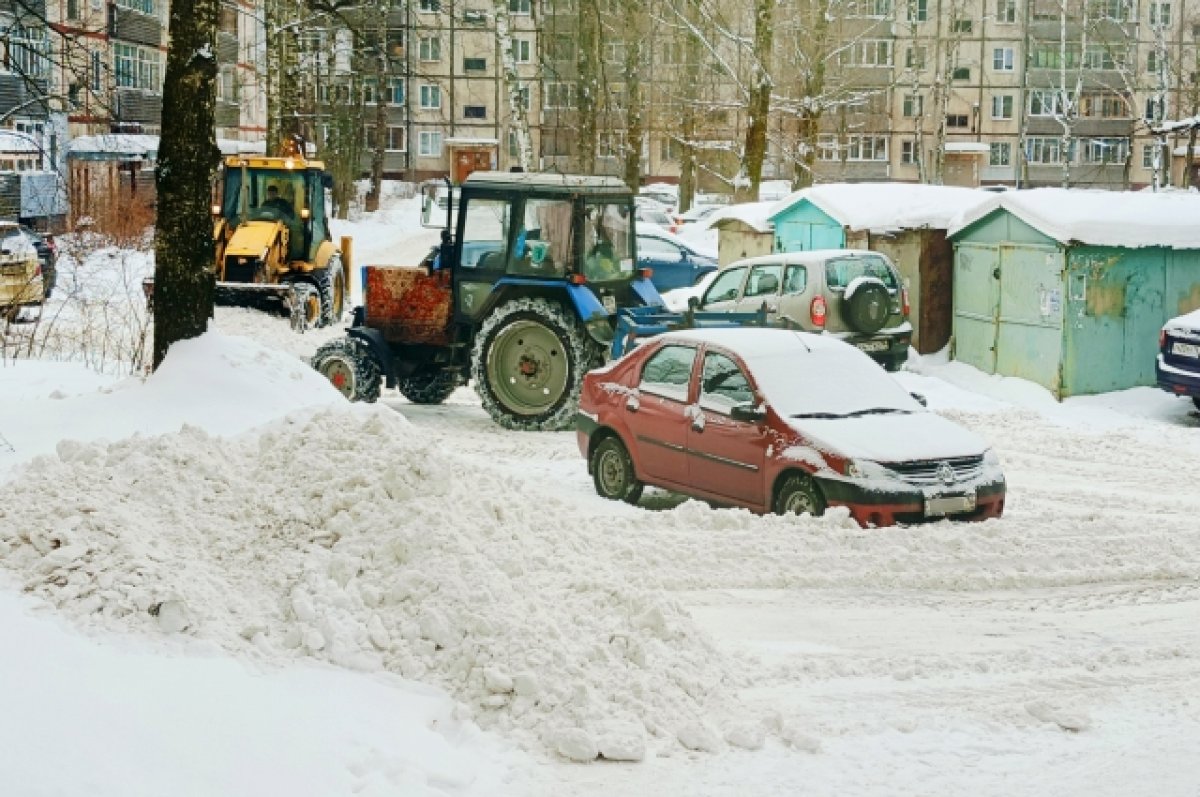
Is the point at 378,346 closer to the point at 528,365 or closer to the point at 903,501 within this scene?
the point at 528,365

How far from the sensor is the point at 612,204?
18.0 meters

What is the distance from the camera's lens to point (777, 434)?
12242 mm

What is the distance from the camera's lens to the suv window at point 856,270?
21.1m

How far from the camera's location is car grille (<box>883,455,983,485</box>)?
463 inches

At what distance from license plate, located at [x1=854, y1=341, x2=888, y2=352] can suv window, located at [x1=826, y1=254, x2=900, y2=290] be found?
0.83 m

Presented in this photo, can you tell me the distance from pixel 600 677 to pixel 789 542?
12.3ft

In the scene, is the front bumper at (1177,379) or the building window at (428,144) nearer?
the front bumper at (1177,379)

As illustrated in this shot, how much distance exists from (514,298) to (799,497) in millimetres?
6400

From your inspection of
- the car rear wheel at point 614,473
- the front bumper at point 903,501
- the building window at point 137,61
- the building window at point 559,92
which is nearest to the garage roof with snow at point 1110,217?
the building window at point 559,92

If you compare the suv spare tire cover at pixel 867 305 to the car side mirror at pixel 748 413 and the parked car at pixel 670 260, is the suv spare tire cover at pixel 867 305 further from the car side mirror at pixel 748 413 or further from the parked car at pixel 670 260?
the parked car at pixel 670 260

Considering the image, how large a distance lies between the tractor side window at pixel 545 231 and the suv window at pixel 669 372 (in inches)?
166

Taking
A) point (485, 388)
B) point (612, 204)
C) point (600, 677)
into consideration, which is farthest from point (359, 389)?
point (600, 677)

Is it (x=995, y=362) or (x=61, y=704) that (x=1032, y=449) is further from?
(x=61, y=704)

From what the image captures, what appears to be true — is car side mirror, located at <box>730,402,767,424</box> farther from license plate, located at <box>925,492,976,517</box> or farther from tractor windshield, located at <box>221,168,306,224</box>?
tractor windshield, located at <box>221,168,306,224</box>
